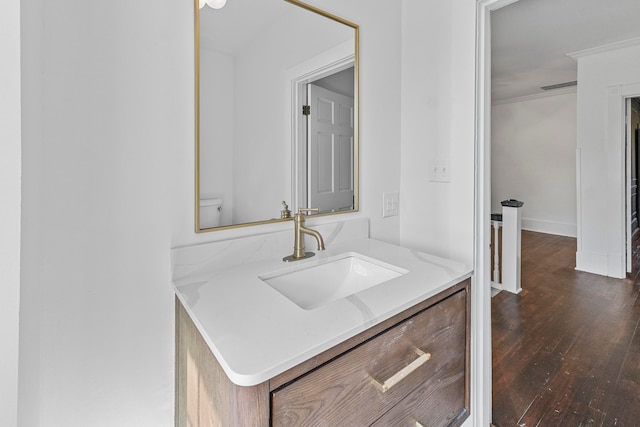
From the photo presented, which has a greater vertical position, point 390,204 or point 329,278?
point 390,204

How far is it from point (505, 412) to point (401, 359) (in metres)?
1.19

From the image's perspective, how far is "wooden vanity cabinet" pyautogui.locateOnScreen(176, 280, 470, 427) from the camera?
1.91 ft

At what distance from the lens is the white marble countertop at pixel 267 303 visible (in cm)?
57

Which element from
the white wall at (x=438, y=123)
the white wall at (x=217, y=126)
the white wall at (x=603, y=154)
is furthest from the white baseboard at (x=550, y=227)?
the white wall at (x=217, y=126)

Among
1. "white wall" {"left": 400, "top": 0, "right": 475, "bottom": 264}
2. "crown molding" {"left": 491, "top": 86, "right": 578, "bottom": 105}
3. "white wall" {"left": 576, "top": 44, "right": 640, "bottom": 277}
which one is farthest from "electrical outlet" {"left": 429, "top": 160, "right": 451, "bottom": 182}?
"crown molding" {"left": 491, "top": 86, "right": 578, "bottom": 105}

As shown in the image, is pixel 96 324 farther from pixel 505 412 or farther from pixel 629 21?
pixel 629 21

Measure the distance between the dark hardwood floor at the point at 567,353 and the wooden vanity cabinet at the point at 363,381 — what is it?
2.77 feet

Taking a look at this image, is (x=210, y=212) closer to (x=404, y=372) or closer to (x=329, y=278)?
(x=329, y=278)

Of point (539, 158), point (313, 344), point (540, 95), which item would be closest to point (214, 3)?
point (313, 344)

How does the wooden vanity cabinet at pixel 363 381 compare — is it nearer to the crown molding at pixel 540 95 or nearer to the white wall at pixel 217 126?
the white wall at pixel 217 126

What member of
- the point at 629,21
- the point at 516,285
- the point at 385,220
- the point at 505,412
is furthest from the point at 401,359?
the point at 629,21

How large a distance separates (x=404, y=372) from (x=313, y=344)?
0.32 metres

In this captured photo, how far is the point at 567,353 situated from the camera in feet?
6.57

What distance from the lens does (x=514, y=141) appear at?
18.9 ft
